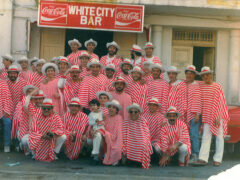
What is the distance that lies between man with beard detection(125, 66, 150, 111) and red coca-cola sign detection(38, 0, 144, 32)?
3.95 m

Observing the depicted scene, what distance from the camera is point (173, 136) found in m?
8.12

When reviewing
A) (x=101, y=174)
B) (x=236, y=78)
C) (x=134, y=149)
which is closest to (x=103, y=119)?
(x=134, y=149)

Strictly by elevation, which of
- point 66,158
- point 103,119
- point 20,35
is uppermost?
point 20,35

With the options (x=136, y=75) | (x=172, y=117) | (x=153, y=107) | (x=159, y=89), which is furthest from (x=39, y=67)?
(x=172, y=117)

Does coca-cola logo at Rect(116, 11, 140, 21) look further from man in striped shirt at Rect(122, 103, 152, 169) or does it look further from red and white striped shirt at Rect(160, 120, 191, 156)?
red and white striped shirt at Rect(160, 120, 191, 156)

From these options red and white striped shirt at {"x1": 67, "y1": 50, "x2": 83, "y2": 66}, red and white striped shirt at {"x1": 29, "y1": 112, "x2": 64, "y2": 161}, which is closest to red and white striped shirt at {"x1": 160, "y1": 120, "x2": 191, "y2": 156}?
red and white striped shirt at {"x1": 29, "y1": 112, "x2": 64, "y2": 161}

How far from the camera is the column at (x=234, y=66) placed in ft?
46.2

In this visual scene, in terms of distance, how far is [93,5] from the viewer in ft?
41.1

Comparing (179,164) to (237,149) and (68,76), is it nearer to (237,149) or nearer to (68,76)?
(237,149)

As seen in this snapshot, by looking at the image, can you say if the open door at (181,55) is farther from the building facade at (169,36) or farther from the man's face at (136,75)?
the man's face at (136,75)

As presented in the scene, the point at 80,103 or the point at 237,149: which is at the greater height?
the point at 80,103

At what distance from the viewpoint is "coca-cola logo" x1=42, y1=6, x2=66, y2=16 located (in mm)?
12414

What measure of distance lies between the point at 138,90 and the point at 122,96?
1.36ft

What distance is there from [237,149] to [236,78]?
466 centimetres
